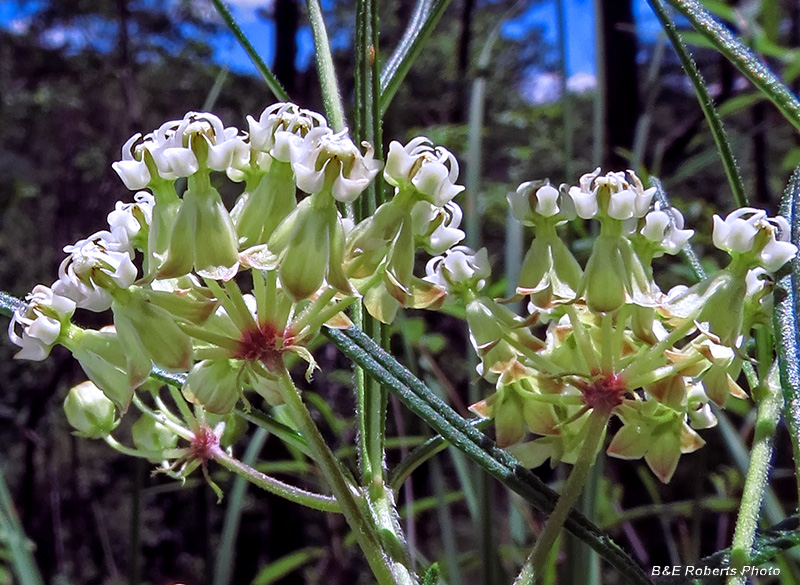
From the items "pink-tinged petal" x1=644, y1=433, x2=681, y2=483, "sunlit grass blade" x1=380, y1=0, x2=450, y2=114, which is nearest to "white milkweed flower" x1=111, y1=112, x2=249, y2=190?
"sunlit grass blade" x1=380, y1=0, x2=450, y2=114

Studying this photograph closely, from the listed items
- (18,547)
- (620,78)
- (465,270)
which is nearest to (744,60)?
(465,270)

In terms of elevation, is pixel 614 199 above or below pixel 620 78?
below

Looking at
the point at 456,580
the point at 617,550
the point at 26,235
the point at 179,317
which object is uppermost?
the point at 26,235

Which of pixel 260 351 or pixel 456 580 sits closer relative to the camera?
pixel 260 351

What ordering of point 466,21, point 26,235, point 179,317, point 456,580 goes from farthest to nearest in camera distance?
1. point 26,235
2. point 466,21
3. point 456,580
4. point 179,317

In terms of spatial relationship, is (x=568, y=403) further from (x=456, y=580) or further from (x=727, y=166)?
(x=456, y=580)

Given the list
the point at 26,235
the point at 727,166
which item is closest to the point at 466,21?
the point at 727,166

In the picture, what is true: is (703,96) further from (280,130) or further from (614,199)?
(280,130)
